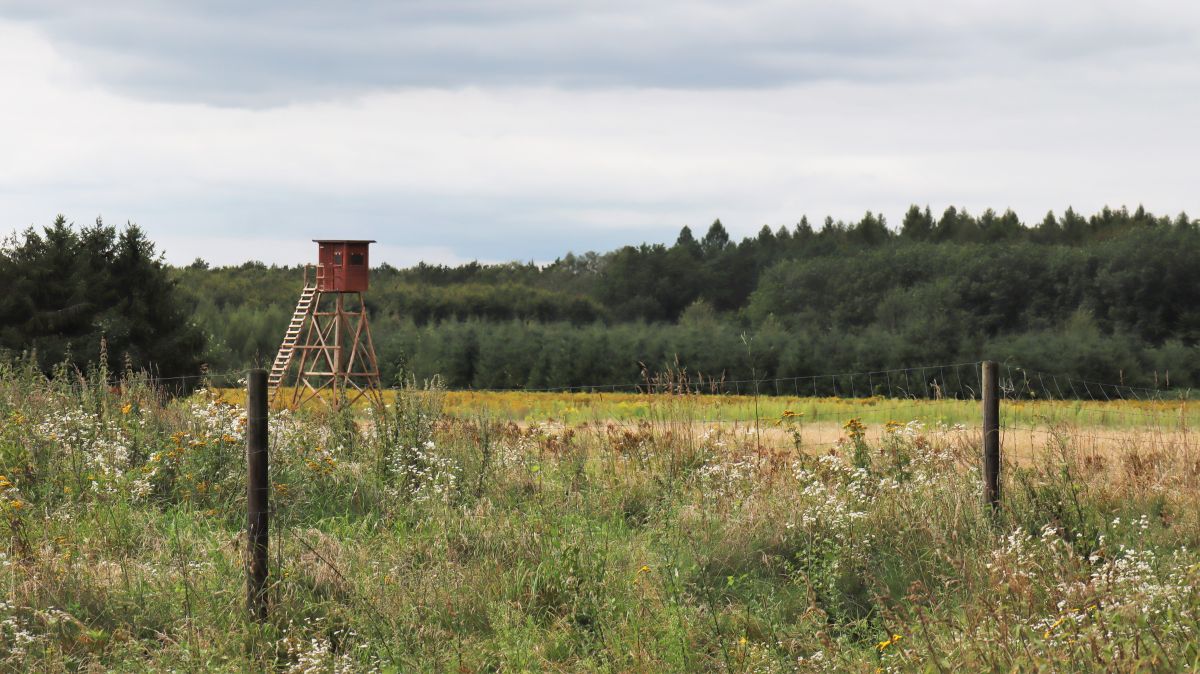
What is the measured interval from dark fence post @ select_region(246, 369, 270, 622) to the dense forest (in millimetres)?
28520

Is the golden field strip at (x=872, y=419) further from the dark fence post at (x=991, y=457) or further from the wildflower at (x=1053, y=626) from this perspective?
the wildflower at (x=1053, y=626)

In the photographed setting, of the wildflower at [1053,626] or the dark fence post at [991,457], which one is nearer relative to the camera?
the wildflower at [1053,626]

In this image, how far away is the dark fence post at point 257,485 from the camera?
649cm

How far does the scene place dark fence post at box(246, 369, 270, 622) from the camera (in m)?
6.49

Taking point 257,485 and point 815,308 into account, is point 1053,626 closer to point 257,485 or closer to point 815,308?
point 257,485

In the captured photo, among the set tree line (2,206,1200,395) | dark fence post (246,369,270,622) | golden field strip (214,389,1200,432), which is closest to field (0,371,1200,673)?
dark fence post (246,369,270,622)

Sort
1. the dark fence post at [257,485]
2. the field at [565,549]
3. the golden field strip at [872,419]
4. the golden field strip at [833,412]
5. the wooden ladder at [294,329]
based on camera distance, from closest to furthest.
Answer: the field at [565,549] < the dark fence post at [257,485] < the golden field strip at [872,419] < the golden field strip at [833,412] < the wooden ladder at [294,329]

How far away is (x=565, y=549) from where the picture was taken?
23.2ft

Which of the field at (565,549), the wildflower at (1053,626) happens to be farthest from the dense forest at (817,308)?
the wildflower at (1053,626)

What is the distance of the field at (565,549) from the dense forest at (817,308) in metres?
25.5

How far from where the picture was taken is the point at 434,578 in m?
6.79

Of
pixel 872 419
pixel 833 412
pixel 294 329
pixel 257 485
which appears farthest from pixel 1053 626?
pixel 294 329

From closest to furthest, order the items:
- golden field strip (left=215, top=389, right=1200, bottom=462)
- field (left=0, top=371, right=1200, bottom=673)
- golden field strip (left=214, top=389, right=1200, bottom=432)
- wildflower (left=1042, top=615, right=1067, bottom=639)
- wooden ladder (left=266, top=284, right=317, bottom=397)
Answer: wildflower (left=1042, top=615, right=1067, bottom=639) < field (left=0, top=371, right=1200, bottom=673) < golden field strip (left=215, top=389, right=1200, bottom=462) < golden field strip (left=214, top=389, right=1200, bottom=432) < wooden ladder (left=266, top=284, right=317, bottom=397)

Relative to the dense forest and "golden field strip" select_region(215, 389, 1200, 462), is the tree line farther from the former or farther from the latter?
"golden field strip" select_region(215, 389, 1200, 462)
